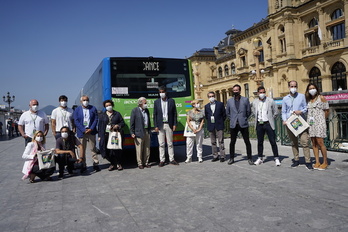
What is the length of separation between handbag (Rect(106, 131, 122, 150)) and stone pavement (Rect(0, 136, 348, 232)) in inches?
28.9

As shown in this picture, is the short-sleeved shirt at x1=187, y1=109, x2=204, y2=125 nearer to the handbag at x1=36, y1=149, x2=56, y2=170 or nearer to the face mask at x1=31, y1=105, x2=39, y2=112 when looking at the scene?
the handbag at x1=36, y1=149, x2=56, y2=170

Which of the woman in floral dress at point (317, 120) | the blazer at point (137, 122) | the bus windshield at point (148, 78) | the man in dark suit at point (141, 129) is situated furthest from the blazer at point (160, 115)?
the woman in floral dress at point (317, 120)

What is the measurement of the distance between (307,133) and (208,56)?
6036 centimetres

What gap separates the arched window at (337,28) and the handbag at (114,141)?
1278 inches

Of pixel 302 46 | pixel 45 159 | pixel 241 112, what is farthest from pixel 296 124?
pixel 302 46

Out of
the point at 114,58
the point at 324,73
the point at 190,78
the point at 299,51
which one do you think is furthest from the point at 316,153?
the point at 299,51

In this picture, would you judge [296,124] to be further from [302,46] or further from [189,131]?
[302,46]

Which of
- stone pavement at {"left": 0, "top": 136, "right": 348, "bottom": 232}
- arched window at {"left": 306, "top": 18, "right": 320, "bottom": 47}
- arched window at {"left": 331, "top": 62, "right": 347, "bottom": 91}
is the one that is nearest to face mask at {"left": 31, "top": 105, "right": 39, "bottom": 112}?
stone pavement at {"left": 0, "top": 136, "right": 348, "bottom": 232}

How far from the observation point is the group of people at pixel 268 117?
23.3 feet

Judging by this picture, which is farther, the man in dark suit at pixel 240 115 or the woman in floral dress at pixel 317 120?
the man in dark suit at pixel 240 115

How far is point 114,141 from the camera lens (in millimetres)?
8031

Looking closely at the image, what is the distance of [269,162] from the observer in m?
8.27

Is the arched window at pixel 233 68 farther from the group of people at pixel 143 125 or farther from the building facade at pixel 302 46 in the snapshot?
the group of people at pixel 143 125

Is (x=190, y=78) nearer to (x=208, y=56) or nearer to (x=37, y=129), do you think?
(x=37, y=129)
